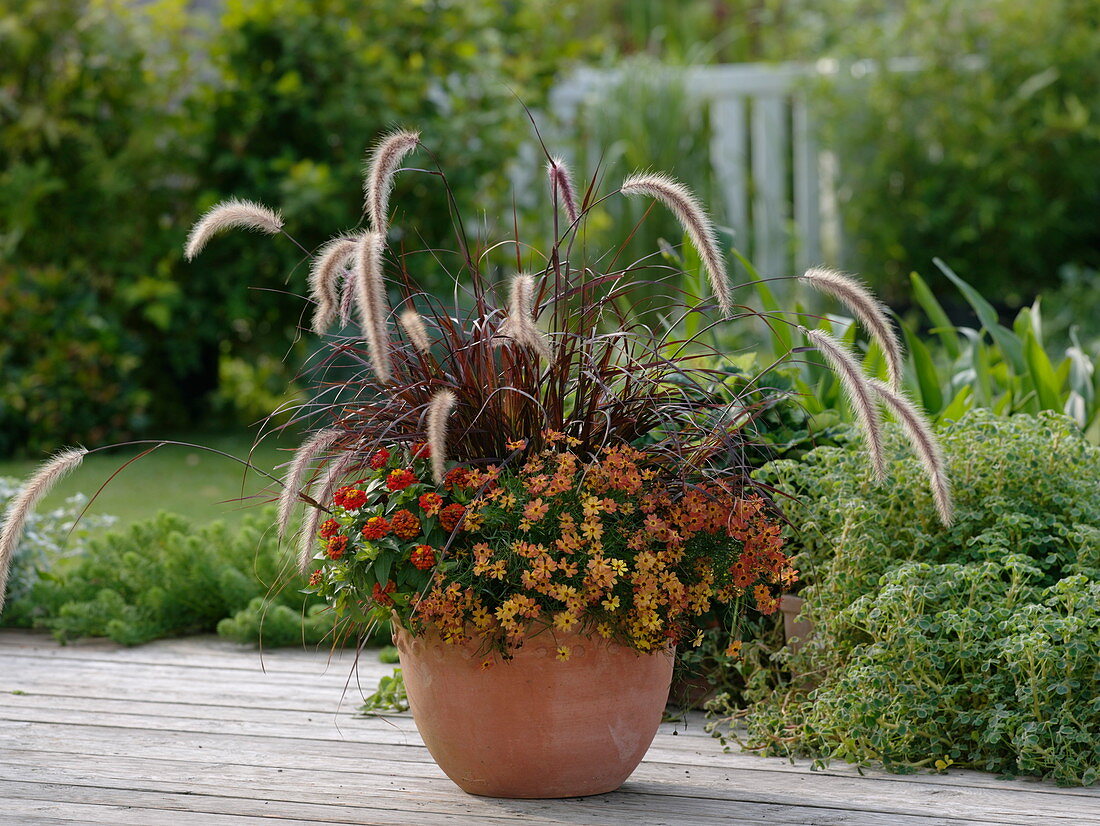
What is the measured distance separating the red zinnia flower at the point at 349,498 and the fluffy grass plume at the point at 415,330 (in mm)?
256

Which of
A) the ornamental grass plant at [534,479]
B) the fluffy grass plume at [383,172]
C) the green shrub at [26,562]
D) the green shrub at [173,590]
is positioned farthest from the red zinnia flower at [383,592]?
the green shrub at [26,562]

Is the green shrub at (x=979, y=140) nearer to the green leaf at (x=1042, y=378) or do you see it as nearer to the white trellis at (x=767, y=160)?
the white trellis at (x=767, y=160)

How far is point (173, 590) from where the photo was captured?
344 centimetres

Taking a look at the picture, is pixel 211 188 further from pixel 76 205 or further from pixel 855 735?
pixel 855 735

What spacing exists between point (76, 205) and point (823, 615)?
4.74 m

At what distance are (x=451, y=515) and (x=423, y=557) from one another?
0.27 feet

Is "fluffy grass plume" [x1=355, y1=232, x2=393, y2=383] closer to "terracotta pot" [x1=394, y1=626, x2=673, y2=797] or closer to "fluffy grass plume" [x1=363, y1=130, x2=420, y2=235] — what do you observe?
"fluffy grass plume" [x1=363, y1=130, x2=420, y2=235]

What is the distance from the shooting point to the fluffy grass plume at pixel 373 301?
1796 mm

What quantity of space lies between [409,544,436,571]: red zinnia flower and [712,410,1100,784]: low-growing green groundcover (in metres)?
0.83

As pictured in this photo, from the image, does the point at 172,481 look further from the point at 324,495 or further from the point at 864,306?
the point at 864,306

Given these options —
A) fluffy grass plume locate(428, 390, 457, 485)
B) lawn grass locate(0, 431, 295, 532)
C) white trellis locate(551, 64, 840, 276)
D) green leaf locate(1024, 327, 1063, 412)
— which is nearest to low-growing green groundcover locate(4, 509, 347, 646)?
lawn grass locate(0, 431, 295, 532)

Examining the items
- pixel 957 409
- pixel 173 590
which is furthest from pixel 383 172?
pixel 173 590

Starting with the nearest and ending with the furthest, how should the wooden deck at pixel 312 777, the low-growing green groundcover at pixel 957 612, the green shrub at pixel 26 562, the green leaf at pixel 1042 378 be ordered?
the wooden deck at pixel 312 777 < the low-growing green groundcover at pixel 957 612 < the green leaf at pixel 1042 378 < the green shrub at pixel 26 562

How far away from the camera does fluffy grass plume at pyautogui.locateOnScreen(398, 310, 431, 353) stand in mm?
2047
